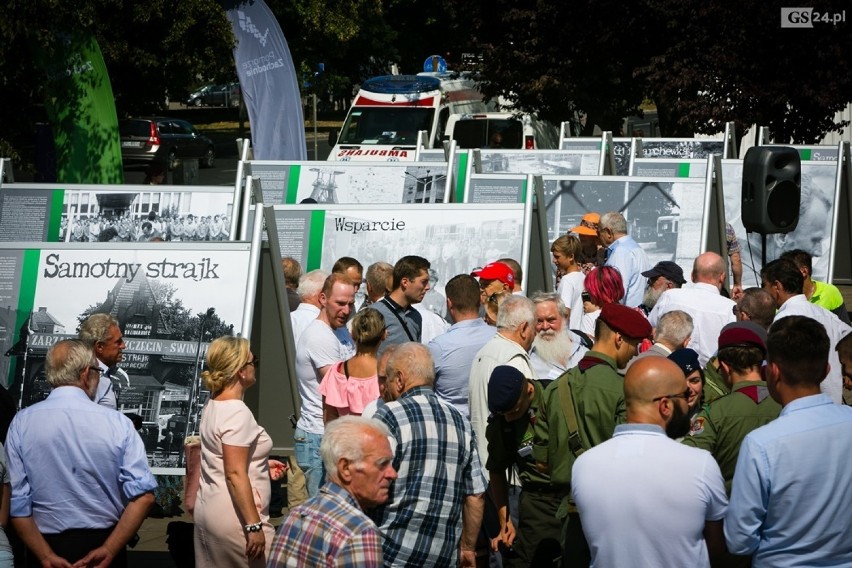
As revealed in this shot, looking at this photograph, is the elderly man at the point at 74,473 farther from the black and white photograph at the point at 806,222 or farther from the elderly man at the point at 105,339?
the black and white photograph at the point at 806,222

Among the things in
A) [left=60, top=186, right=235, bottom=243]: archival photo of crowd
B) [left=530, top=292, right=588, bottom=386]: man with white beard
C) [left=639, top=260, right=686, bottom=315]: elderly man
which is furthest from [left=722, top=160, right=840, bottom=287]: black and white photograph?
[left=530, top=292, right=588, bottom=386]: man with white beard

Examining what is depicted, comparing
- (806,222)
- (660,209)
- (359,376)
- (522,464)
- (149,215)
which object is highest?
(806,222)

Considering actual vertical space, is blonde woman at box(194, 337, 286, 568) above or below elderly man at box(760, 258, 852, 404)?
A: below

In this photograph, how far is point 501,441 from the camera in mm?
6230

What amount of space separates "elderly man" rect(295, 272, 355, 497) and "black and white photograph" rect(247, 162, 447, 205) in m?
5.32

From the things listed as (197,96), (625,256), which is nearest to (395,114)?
(625,256)

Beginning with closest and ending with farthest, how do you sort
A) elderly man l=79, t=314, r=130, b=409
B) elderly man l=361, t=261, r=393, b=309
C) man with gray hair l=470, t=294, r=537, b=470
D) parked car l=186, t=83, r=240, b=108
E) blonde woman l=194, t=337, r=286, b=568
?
blonde woman l=194, t=337, r=286, b=568 → man with gray hair l=470, t=294, r=537, b=470 → elderly man l=79, t=314, r=130, b=409 → elderly man l=361, t=261, r=393, b=309 → parked car l=186, t=83, r=240, b=108

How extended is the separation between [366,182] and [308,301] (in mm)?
4594

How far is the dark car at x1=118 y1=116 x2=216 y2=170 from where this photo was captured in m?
39.5

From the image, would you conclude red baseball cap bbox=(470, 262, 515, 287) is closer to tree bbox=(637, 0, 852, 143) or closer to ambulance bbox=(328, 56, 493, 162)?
tree bbox=(637, 0, 852, 143)

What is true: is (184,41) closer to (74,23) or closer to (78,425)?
(74,23)

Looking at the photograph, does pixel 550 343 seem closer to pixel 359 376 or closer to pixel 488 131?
pixel 359 376

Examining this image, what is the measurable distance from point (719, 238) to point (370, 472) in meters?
9.60

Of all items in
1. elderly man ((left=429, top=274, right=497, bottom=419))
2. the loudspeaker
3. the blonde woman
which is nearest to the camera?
Answer: the blonde woman
